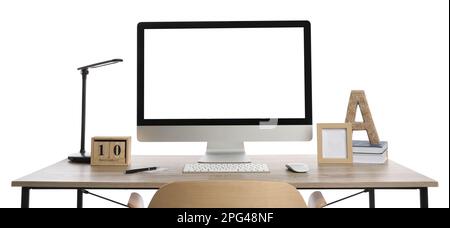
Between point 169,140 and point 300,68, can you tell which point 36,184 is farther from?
point 300,68

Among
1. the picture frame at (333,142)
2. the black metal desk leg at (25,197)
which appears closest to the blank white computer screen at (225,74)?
the picture frame at (333,142)

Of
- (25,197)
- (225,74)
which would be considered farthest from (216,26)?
(25,197)

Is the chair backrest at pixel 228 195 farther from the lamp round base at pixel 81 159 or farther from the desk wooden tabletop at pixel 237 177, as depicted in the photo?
the lamp round base at pixel 81 159

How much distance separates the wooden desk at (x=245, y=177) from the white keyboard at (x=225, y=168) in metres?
0.04

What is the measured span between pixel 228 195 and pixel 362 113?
1245 millimetres

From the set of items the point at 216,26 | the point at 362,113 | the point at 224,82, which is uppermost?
the point at 216,26

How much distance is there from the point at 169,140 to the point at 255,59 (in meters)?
0.56

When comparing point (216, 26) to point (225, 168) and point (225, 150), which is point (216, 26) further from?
point (225, 168)

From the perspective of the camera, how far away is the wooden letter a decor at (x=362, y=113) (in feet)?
7.11

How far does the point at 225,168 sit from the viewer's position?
182cm

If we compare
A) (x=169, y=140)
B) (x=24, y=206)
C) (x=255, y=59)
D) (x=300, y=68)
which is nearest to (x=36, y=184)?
(x=24, y=206)

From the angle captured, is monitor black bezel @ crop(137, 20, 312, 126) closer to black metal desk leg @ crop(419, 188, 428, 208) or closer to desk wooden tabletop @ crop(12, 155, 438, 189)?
desk wooden tabletop @ crop(12, 155, 438, 189)
